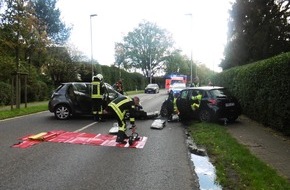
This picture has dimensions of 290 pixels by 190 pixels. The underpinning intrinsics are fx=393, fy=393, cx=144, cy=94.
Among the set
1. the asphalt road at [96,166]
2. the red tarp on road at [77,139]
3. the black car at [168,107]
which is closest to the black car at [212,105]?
the black car at [168,107]

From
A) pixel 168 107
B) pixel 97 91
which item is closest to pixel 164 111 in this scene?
pixel 168 107

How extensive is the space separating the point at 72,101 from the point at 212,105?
6129 millimetres

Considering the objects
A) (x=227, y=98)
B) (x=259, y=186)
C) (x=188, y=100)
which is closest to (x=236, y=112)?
(x=227, y=98)

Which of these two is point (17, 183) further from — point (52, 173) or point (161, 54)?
point (161, 54)

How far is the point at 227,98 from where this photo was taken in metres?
16.0

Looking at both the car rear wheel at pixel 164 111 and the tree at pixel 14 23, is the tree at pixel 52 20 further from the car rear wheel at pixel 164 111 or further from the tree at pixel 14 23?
the car rear wheel at pixel 164 111

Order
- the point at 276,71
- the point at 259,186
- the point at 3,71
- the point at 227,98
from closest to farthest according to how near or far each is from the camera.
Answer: the point at 259,186 < the point at 276,71 < the point at 227,98 < the point at 3,71

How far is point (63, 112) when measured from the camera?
57.2ft

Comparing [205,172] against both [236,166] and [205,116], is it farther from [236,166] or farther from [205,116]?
[205,116]

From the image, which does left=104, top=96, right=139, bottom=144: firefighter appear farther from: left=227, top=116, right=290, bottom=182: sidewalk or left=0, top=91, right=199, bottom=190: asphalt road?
left=227, top=116, right=290, bottom=182: sidewalk

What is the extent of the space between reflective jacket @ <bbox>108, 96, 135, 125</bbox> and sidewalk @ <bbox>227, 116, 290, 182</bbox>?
335cm

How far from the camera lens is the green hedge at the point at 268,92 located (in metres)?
12.0

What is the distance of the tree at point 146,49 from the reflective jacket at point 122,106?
77.7 meters

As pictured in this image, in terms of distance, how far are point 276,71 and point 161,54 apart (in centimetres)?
7694
